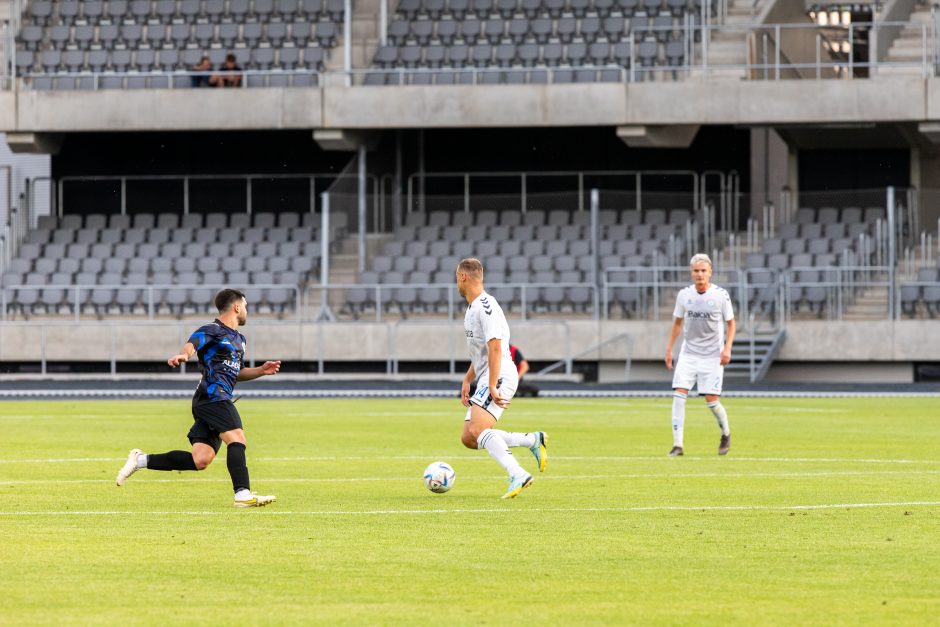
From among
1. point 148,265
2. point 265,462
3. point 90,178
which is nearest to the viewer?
point 265,462

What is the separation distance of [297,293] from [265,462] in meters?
22.9

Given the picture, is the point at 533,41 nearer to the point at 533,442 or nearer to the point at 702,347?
the point at 702,347

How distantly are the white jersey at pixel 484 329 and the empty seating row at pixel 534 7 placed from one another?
3152 cm

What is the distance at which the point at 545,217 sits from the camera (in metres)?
42.9

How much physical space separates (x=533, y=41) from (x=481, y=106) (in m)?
3.23

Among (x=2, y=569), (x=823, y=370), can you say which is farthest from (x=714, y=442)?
(x=823, y=370)

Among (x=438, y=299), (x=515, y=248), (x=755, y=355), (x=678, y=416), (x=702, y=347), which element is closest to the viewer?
(x=678, y=416)

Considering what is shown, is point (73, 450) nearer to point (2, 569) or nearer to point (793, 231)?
point (2, 569)

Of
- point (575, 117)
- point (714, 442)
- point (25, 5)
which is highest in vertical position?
point (25, 5)

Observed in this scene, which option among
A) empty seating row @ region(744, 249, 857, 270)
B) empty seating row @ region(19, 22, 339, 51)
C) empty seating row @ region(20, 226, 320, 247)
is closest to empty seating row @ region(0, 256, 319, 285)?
empty seating row @ region(20, 226, 320, 247)

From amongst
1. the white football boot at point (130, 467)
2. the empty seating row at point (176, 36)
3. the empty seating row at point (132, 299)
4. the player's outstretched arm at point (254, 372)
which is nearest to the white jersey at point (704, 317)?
the player's outstretched arm at point (254, 372)

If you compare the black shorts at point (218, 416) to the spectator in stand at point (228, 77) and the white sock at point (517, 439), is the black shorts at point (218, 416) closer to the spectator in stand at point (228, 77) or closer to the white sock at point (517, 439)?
the white sock at point (517, 439)

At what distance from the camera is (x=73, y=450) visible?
1878 centimetres

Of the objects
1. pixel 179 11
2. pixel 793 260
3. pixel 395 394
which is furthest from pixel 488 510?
pixel 179 11
